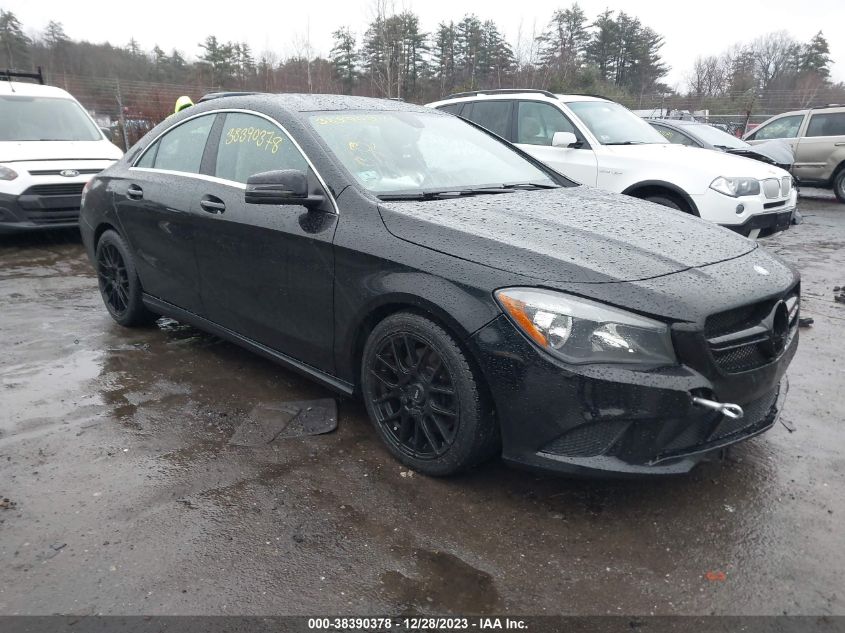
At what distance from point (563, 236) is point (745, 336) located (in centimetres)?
80

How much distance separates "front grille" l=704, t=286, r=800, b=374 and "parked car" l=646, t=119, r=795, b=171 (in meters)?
9.47

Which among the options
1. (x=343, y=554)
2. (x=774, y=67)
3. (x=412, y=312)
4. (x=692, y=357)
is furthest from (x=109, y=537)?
(x=774, y=67)

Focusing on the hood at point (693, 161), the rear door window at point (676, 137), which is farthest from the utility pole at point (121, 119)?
the hood at point (693, 161)

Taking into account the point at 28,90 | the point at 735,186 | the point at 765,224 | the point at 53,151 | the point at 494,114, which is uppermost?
the point at 28,90

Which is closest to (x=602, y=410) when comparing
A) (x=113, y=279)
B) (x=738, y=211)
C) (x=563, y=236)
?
(x=563, y=236)

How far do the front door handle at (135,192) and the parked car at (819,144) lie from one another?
41.2 feet

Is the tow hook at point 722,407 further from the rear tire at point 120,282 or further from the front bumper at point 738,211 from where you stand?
the front bumper at point 738,211

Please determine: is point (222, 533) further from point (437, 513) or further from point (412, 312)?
point (412, 312)

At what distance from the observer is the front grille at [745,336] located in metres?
2.39

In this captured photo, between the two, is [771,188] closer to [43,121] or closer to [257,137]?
[257,137]

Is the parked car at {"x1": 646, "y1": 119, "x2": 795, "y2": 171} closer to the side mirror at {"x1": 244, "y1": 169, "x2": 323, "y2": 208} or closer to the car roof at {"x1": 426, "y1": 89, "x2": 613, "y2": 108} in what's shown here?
the car roof at {"x1": 426, "y1": 89, "x2": 613, "y2": 108}

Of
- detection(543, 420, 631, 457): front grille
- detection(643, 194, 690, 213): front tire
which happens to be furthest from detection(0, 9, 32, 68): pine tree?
detection(543, 420, 631, 457): front grille

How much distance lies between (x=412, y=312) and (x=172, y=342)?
2566mm

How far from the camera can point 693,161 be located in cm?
666
